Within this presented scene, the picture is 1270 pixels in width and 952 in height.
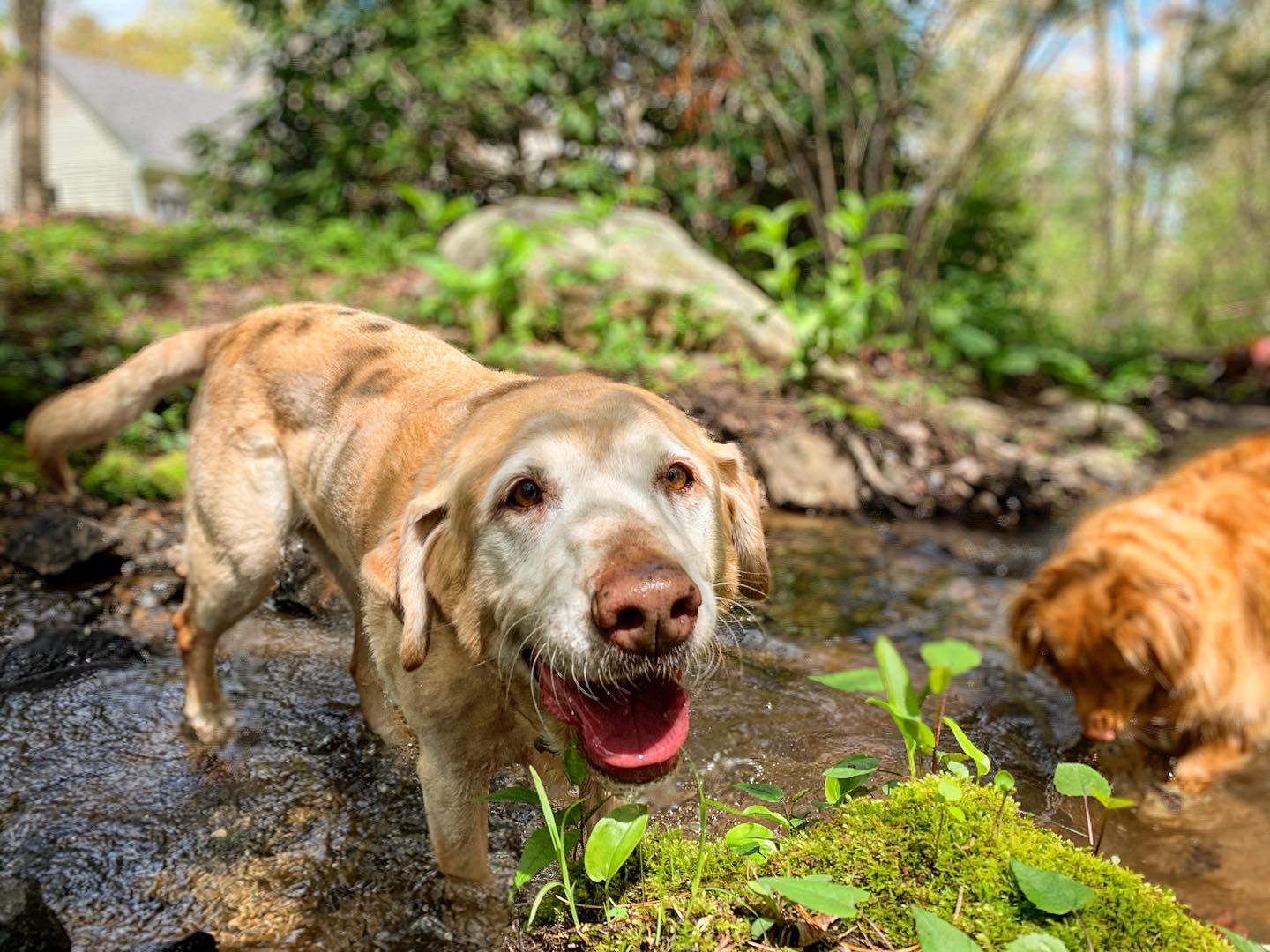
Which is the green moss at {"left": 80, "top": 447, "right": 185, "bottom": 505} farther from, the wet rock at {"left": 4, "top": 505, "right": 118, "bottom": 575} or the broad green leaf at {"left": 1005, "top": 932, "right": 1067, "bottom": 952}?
the broad green leaf at {"left": 1005, "top": 932, "right": 1067, "bottom": 952}

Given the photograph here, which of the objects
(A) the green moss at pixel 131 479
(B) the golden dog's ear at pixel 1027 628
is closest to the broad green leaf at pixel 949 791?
(B) the golden dog's ear at pixel 1027 628

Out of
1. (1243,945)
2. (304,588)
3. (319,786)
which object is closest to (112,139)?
(304,588)

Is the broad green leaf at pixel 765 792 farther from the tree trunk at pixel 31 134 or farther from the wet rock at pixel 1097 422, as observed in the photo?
the tree trunk at pixel 31 134

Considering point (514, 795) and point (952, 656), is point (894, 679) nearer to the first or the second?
point (952, 656)

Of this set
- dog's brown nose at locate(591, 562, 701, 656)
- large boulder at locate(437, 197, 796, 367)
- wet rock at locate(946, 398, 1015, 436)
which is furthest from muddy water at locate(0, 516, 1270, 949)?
large boulder at locate(437, 197, 796, 367)

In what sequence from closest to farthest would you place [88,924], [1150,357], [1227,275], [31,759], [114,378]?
[88,924]
[31,759]
[114,378]
[1150,357]
[1227,275]

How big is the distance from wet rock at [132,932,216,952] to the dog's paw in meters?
1.23

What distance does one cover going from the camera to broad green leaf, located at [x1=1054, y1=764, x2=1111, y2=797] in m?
2.16

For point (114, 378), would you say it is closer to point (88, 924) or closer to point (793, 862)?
point (88, 924)

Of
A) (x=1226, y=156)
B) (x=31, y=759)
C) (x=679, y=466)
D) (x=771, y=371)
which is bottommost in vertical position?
(x=31, y=759)

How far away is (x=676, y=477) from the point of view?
2.44m

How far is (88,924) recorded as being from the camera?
8.57 ft

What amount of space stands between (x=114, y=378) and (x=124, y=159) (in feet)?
117

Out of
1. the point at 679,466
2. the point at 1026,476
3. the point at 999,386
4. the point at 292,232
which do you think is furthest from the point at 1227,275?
the point at 679,466
